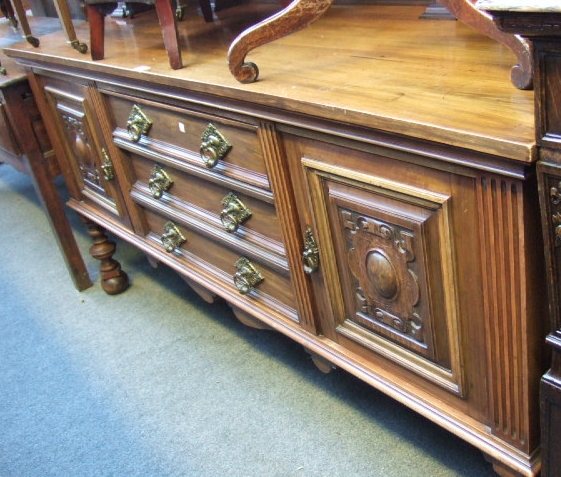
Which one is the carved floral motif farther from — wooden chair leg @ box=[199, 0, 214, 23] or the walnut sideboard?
wooden chair leg @ box=[199, 0, 214, 23]

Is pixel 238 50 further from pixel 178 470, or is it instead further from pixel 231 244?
pixel 178 470

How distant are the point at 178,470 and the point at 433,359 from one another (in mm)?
658

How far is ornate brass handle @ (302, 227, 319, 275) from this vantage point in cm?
117

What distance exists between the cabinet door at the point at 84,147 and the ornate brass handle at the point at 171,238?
21 cm

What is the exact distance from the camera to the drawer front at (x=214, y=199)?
1.30m

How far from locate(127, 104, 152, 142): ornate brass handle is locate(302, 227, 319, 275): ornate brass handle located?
508mm

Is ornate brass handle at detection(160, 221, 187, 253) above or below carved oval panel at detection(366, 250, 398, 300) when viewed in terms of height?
below

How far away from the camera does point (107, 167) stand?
174cm

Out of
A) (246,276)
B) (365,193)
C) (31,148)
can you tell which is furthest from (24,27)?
(365,193)

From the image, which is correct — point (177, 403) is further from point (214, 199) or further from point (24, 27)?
point (24, 27)

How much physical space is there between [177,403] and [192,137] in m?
0.66

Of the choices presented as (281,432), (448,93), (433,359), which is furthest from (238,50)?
(281,432)

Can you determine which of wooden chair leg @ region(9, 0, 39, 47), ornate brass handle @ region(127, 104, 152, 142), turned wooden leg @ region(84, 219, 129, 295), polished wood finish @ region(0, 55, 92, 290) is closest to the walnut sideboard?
ornate brass handle @ region(127, 104, 152, 142)

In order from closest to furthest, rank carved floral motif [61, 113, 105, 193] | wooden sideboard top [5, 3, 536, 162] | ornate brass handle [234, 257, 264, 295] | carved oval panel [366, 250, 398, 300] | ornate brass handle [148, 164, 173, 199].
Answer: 1. wooden sideboard top [5, 3, 536, 162]
2. carved oval panel [366, 250, 398, 300]
3. ornate brass handle [234, 257, 264, 295]
4. ornate brass handle [148, 164, 173, 199]
5. carved floral motif [61, 113, 105, 193]
